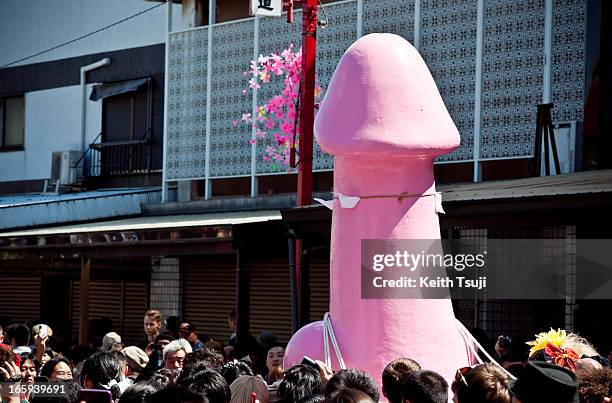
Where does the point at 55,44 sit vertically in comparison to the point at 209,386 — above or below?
above

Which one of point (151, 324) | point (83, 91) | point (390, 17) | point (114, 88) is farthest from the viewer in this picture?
point (83, 91)

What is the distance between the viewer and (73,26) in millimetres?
23641

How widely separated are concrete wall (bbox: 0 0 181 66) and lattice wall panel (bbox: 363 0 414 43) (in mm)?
4594

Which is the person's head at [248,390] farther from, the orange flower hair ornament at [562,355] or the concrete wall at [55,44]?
the concrete wall at [55,44]

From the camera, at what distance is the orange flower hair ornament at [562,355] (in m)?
7.42

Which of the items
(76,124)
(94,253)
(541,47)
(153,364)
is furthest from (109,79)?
(153,364)

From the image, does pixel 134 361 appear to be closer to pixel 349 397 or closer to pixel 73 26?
pixel 349 397

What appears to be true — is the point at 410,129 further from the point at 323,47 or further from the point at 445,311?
the point at 323,47

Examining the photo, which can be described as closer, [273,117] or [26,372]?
[26,372]

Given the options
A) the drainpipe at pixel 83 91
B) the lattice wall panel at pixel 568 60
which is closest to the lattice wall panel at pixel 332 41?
the lattice wall panel at pixel 568 60

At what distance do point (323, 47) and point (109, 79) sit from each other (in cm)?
626

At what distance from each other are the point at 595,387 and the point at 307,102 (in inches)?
271

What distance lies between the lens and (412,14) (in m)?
16.6

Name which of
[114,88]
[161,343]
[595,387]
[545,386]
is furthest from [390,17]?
[545,386]
